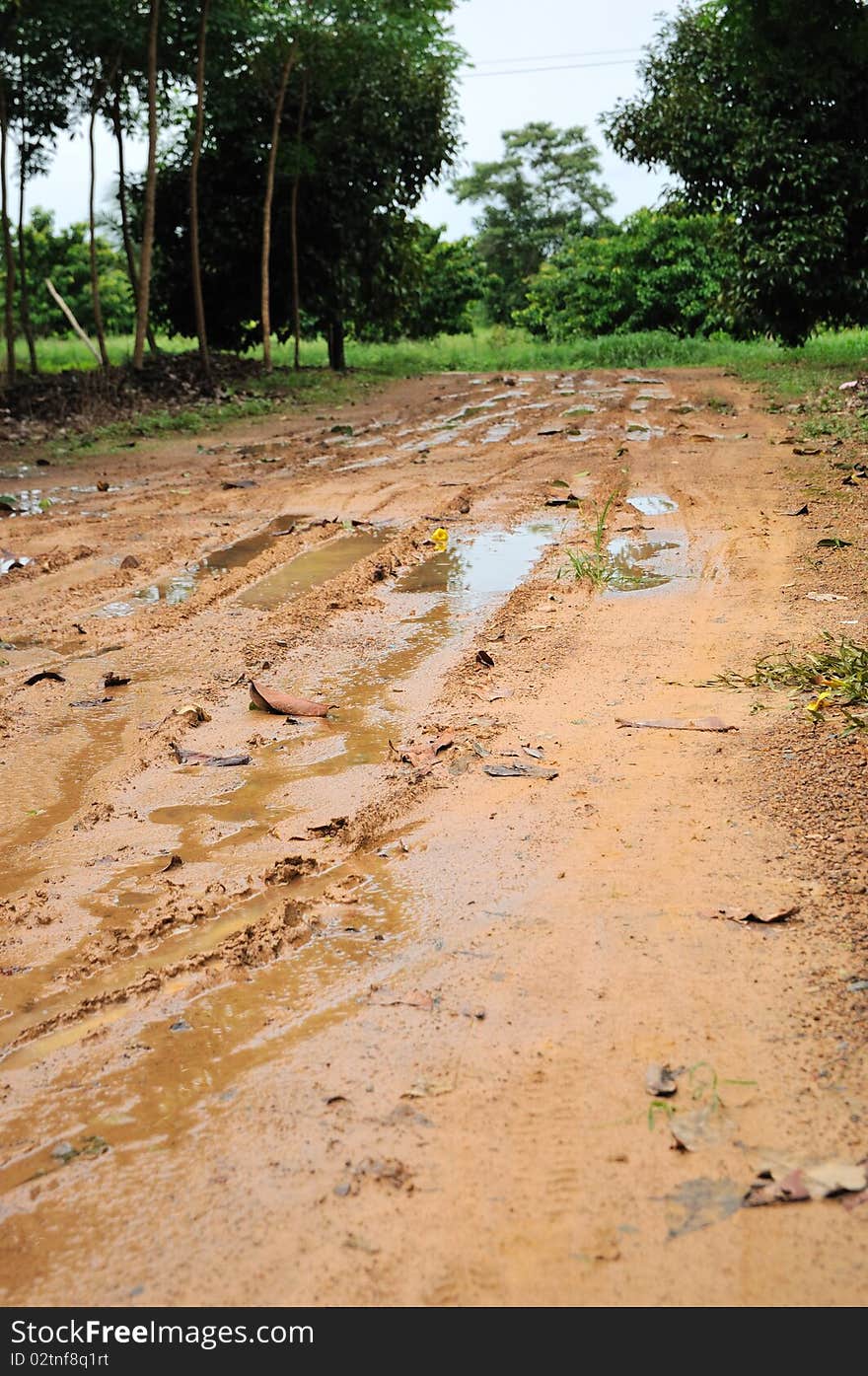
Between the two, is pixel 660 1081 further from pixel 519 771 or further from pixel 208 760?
pixel 208 760

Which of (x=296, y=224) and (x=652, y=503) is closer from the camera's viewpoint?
(x=652, y=503)

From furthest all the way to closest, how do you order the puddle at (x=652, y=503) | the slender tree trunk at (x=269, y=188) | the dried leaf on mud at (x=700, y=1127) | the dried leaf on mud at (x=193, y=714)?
the slender tree trunk at (x=269, y=188) < the puddle at (x=652, y=503) < the dried leaf on mud at (x=193, y=714) < the dried leaf on mud at (x=700, y=1127)

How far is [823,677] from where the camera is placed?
4.04m

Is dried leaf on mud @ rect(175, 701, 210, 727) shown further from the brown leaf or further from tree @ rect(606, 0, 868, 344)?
tree @ rect(606, 0, 868, 344)

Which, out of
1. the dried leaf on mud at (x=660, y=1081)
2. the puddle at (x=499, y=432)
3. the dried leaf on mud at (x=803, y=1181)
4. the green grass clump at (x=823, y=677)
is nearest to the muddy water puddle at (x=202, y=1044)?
the dried leaf on mud at (x=660, y=1081)

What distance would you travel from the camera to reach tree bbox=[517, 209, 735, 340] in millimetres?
27312

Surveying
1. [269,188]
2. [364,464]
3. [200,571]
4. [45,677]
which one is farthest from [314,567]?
[269,188]

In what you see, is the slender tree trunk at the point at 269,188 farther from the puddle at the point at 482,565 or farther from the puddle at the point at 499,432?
the puddle at the point at 482,565

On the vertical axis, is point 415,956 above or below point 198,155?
below

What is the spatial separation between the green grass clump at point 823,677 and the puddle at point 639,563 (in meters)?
1.41

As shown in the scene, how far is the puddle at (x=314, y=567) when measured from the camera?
5.93m

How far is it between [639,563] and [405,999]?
4.13 m

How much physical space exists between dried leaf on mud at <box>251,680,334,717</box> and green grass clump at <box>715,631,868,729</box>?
1458 millimetres
